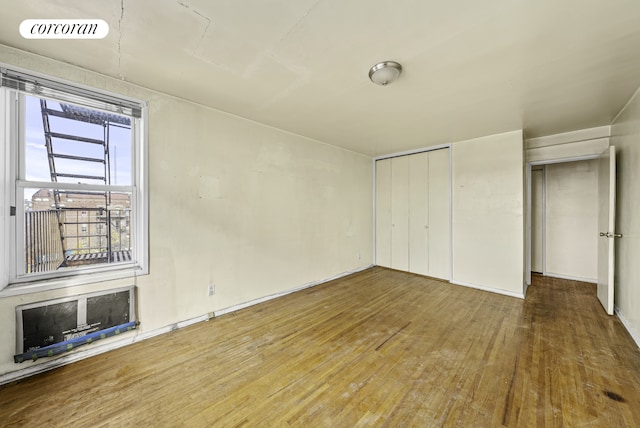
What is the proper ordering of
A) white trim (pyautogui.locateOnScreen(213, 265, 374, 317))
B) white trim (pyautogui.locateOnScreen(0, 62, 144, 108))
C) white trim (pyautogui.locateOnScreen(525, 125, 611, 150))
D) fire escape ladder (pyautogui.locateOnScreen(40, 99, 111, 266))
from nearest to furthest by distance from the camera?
white trim (pyautogui.locateOnScreen(0, 62, 144, 108))
fire escape ladder (pyautogui.locateOnScreen(40, 99, 111, 266))
white trim (pyautogui.locateOnScreen(213, 265, 374, 317))
white trim (pyautogui.locateOnScreen(525, 125, 611, 150))

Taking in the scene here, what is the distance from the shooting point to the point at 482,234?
3.83 meters

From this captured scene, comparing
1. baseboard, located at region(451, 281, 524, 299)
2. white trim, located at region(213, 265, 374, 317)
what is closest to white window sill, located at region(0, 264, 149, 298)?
white trim, located at region(213, 265, 374, 317)

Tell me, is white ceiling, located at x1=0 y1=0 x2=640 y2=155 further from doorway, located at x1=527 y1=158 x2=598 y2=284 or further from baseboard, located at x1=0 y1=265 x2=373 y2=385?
baseboard, located at x1=0 y1=265 x2=373 y2=385

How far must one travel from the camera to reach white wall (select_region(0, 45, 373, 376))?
7.79 ft

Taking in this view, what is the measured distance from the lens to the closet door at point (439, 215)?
168 inches

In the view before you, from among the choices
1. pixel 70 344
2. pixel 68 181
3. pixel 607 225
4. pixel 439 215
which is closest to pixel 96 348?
pixel 70 344

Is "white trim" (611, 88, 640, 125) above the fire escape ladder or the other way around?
above

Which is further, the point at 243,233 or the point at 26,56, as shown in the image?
the point at 243,233

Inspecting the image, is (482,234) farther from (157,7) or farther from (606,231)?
(157,7)

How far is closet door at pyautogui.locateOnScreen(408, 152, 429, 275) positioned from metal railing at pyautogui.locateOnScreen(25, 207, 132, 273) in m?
4.47

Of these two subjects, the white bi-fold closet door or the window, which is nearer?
the window

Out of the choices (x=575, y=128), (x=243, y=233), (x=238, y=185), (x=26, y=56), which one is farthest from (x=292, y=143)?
(x=575, y=128)

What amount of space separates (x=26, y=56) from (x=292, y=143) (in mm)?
2659

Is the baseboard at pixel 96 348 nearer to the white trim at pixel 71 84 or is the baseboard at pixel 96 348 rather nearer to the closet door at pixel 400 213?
the white trim at pixel 71 84
